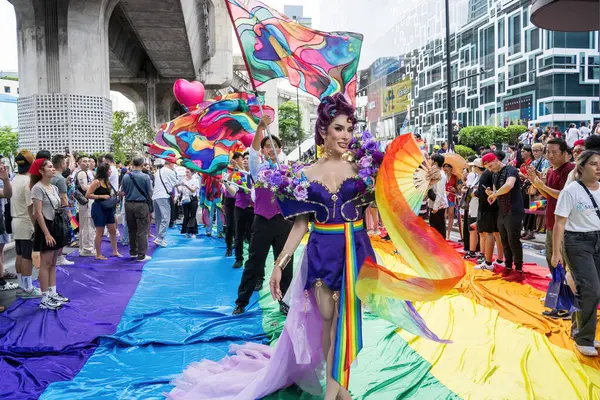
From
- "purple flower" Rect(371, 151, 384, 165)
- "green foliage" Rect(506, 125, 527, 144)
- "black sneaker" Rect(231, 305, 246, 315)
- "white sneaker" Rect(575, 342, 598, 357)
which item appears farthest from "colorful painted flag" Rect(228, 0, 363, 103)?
"green foliage" Rect(506, 125, 527, 144)

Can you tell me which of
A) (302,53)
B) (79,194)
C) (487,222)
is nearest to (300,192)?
(302,53)

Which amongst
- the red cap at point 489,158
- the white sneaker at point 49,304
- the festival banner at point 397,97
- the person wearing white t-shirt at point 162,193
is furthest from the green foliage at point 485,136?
the white sneaker at point 49,304

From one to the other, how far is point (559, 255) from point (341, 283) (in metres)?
2.20

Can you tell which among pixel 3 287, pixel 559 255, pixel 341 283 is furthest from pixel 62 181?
pixel 559 255

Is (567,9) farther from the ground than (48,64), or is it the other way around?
(48,64)

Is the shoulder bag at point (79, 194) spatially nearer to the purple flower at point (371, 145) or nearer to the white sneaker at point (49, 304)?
the white sneaker at point (49, 304)

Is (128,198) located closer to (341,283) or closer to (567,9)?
(341,283)

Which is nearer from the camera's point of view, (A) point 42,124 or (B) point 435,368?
(B) point 435,368

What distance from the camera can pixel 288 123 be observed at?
89.7m

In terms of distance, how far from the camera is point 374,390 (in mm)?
3807

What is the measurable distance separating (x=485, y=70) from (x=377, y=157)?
3830 centimetres

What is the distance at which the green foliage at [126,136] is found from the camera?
22312 millimetres

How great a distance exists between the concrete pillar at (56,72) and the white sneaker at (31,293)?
11431 millimetres

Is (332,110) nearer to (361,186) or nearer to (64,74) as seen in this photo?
(361,186)
